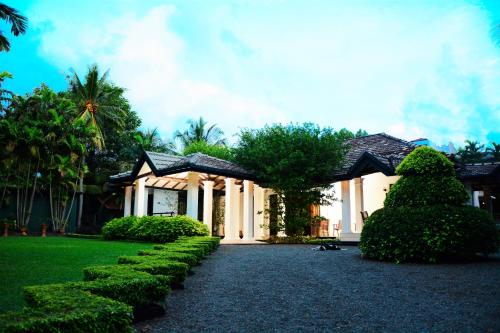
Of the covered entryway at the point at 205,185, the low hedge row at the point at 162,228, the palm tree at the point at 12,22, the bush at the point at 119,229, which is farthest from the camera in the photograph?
the covered entryway at the point at 205,185

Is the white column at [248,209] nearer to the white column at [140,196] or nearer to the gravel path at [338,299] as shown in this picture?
the white column at [140,196]

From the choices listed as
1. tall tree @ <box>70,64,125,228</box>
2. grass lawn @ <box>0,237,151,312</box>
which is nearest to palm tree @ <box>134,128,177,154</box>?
tall tree @ <box>70,64,125,228</box>

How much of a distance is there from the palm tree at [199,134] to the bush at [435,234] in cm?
3723

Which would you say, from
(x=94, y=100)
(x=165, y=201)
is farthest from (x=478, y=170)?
(x=94, y=100)

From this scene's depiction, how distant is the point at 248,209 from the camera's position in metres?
17.9

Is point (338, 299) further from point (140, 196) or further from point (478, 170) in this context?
point (140, 196)

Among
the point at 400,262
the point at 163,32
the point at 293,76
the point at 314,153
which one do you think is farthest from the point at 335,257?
the point at 163,32

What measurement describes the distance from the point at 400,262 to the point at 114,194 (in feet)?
78.2

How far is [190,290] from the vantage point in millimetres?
5797

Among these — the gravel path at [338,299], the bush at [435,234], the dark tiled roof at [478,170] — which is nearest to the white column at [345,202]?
the dark tiled roof at [478,170]

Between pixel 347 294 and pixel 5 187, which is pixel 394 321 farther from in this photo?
pixel 5 187

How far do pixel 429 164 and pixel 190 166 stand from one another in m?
9.76

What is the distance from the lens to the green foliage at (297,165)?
54.1ft

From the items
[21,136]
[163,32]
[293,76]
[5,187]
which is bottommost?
[5,187]
